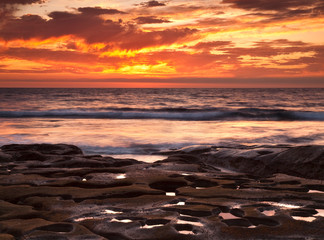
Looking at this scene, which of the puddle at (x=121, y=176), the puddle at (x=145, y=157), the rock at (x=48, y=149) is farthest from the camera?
the puddle at (x=145, y=157)

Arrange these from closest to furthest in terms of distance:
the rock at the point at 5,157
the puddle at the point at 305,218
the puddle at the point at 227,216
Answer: the puddle at the point at 305,218, the puddle at the point at 227,216, the rock at the point at 5,157

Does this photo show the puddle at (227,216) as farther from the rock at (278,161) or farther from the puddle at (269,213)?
the rock at (278,161)

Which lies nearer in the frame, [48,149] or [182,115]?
[48,149]

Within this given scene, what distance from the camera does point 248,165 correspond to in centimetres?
850

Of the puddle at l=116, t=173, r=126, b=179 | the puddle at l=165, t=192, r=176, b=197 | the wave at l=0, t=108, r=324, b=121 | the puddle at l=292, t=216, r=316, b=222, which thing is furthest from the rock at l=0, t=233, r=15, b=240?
the wave at l=0, t=108, r=324, b=121

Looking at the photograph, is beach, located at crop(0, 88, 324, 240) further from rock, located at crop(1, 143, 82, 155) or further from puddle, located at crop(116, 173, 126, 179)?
rock, located at crop(1, 143, 82, 155)

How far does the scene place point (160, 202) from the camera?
473cm

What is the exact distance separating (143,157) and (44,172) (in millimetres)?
4423

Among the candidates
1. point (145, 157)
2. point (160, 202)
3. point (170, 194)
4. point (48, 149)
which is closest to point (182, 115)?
point (145, 157)

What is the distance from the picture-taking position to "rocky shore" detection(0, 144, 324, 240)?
3.65 metres

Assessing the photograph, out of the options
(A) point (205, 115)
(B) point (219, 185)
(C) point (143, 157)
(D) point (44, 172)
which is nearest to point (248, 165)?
(B) point (219, 185)

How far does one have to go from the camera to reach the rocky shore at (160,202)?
3646 mm

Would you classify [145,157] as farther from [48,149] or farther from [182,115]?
[182,115]

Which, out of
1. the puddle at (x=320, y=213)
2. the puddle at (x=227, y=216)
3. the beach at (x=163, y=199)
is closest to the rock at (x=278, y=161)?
the beach at (x=163, y=199)
